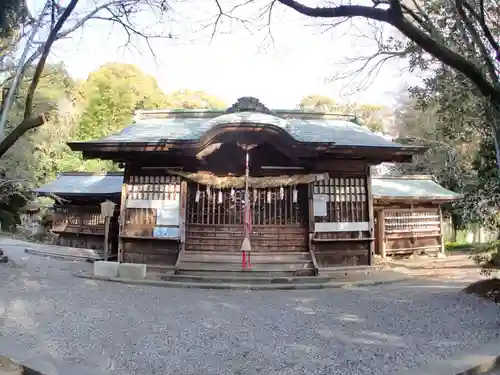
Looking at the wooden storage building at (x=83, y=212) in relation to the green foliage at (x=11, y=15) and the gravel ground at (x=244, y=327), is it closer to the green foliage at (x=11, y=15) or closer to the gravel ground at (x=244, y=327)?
the gravel ground at (x=244, y=327)

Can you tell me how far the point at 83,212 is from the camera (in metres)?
18.8

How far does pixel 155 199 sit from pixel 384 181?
1213 cm

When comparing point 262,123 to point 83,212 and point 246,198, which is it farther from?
point 83,212

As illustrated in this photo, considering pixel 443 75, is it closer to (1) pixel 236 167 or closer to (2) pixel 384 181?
(1) pixel 236 167

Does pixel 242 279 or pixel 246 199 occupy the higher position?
pixel 246 199

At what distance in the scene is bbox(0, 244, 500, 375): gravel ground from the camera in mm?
4711

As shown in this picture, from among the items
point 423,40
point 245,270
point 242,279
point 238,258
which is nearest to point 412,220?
point 238,258

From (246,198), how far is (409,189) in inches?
401

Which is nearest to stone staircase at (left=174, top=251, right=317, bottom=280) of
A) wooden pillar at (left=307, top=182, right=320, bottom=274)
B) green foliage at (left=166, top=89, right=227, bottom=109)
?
wooden pillar at (left=307, top=182, right=320, bottom=274)

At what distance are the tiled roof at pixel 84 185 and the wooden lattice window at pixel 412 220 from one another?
12.0 meters

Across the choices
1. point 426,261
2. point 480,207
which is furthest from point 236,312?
point 426,261

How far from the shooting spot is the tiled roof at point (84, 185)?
18.3 metres

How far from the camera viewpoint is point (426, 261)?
645 inches

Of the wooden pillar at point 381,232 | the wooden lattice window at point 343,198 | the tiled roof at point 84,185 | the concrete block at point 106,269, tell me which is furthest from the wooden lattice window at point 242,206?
the tiled roof at point 84,185
